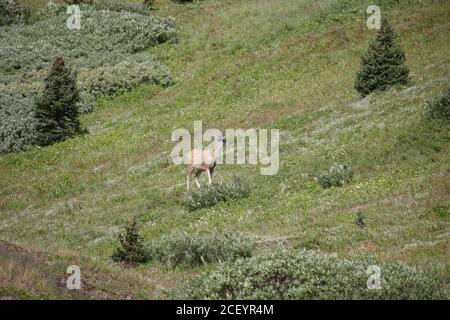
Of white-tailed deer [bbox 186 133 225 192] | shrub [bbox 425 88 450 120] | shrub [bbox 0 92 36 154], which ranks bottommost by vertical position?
white-tailed deer [bbox 186 133 225 192]

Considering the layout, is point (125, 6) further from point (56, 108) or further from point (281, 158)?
point (281, 158)

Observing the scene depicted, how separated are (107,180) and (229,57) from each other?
20.5m

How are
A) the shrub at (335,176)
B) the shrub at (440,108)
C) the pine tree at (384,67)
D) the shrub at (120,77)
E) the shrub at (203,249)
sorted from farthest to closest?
the shrub at (120,77) < the pine tree at (384,67) < the shrub at (440,108) < the shrub at (335,176) < the shrub at (203,249)

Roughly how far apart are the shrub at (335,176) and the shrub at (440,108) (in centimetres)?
477

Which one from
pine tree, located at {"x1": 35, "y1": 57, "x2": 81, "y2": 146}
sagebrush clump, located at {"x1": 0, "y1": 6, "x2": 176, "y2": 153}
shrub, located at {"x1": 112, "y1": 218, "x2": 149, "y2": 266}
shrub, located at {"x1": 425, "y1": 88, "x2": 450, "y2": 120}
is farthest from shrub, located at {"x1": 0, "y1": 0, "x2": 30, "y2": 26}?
shrub, located at {"x1": 112, "y1": 218, "x2": 149, "y2": 266}

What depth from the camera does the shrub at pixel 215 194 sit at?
74.1 ft

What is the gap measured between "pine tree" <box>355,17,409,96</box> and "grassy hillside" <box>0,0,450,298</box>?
100cm

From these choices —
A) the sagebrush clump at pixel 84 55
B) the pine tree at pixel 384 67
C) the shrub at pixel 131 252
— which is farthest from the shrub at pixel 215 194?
the sagebrush clump at pixel 84 55

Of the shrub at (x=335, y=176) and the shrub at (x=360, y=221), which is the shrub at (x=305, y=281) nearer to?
the shrub at (x=360, y=221)

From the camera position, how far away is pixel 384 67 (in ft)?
105

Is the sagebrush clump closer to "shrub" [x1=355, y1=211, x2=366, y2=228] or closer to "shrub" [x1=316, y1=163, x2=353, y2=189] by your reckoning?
"shrub" [x1=316, y1=163, x2=353, y2=189]

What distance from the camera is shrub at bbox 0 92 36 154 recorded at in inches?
1455

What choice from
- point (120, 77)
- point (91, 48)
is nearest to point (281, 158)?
point (120, 77)
